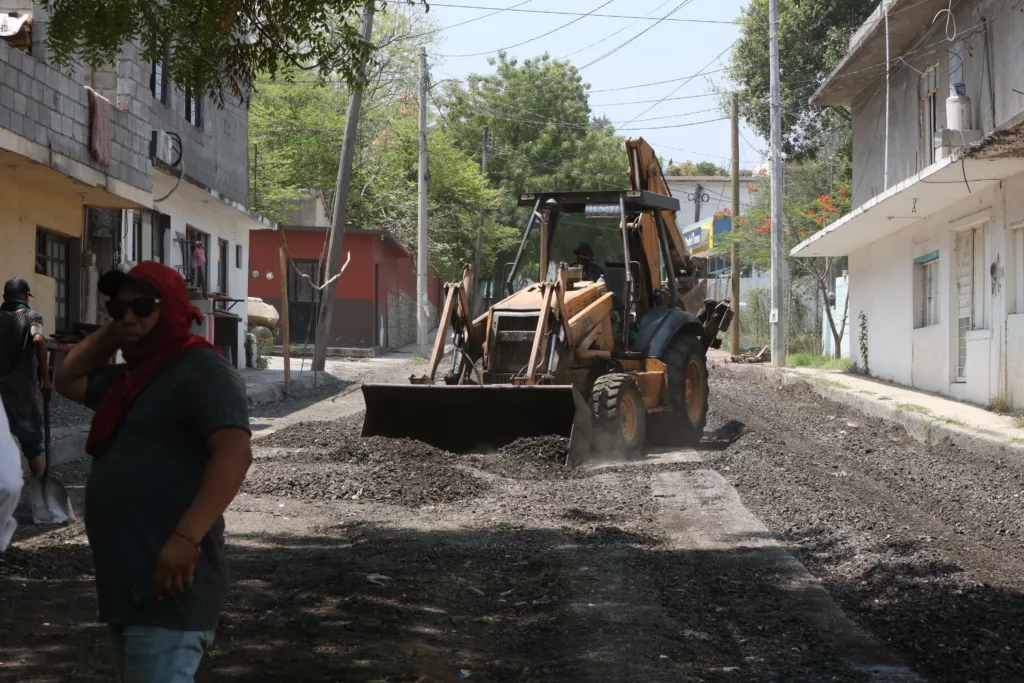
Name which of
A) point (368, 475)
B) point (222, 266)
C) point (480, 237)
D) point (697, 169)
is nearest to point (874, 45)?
point (368, 475)

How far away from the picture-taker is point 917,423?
47.3ft

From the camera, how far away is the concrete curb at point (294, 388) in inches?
763

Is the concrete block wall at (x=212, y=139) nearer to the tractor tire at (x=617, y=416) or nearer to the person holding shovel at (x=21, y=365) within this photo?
the tractor tire at (x=617, y=416)

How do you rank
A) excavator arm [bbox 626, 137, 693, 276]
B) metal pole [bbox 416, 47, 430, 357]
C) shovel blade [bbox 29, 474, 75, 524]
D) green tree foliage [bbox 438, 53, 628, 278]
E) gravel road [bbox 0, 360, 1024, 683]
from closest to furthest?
gravel road [bbox 0, 360, 1024, 683] < shovel blade [bbox 29, 474, 75, 524] < excavator arm [bbox 626, 137, 693, 276] < metal pole [bbox 416, 47, 430, 357] < green tree foliage [bbox 438, 53, 628, 278]

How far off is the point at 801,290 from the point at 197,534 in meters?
37.4

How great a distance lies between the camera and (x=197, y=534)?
300 cm

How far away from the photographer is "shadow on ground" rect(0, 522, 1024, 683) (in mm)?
4855

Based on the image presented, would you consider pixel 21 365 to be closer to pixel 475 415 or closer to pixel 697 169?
pixel 475 415

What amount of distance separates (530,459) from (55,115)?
806 cm

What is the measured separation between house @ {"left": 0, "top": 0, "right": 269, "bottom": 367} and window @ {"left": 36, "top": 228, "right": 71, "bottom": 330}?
0.10 feet

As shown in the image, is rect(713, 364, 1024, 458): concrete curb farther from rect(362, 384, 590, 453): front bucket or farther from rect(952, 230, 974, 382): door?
rect(362, 384, 590, 453): front bucket

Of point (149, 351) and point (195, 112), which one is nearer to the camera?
point (149, 351)

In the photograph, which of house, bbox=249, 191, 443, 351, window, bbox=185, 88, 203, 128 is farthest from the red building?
window, bbox=185, 88, 203, 128

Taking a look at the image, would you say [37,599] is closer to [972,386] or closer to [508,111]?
[972,386]
